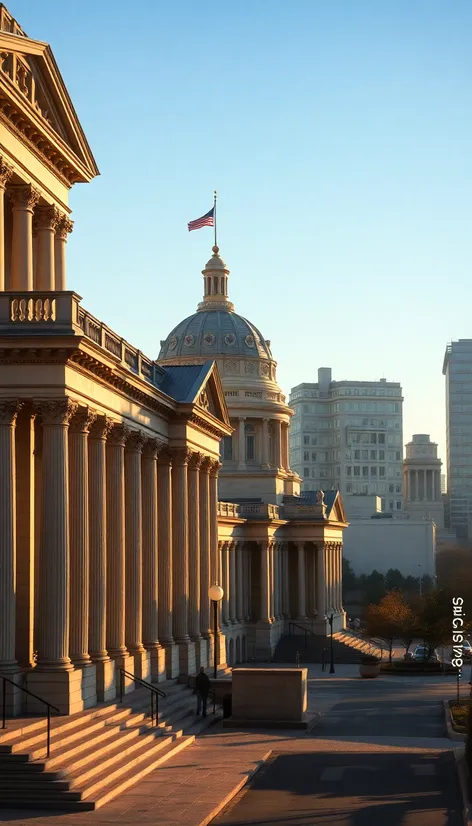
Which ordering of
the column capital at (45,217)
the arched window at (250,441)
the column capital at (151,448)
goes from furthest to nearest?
1. the arched window at (250,441)
2. the column capital at (151,448)
3. the column capital at (45,217)

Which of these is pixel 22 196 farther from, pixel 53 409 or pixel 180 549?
pixel 180 549

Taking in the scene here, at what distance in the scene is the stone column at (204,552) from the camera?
61625mm

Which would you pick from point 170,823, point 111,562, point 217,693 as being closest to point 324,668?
point 217,693

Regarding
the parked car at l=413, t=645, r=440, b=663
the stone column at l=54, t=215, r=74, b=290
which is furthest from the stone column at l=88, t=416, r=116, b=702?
the parked car at l=413, t=645, r=440, b=663

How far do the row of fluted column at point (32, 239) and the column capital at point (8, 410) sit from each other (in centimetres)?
538

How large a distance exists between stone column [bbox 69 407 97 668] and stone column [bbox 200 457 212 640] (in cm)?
2193

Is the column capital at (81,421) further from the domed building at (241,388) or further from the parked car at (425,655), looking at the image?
the domed building at (241,388)

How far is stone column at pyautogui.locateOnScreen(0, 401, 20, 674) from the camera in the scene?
3600 cm

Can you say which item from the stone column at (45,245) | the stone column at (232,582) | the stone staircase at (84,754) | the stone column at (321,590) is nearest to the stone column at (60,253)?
the stone column at (45,245)

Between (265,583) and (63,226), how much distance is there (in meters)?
59.1

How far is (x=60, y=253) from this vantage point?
48844mm

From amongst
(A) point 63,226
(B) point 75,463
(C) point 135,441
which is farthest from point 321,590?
(B) point 75,463

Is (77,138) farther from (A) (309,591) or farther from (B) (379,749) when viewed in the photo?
(A) (309,591)

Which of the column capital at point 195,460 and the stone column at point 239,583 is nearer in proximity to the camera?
the column capital at point 195,460
